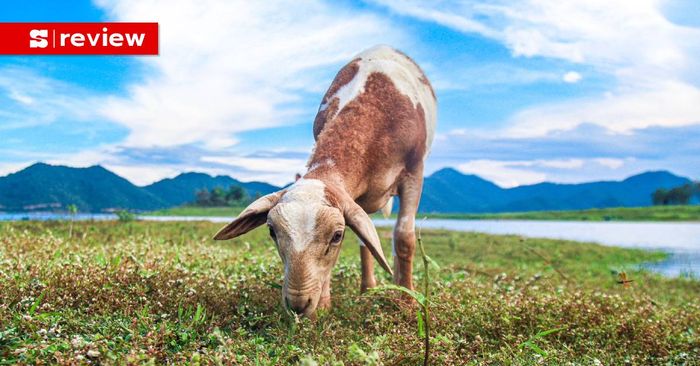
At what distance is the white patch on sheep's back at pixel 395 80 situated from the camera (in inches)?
312

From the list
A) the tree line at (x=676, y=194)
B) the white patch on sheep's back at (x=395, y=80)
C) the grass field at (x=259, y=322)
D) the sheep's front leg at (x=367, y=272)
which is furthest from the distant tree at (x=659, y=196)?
the sheep's front leg at (x=367, y=272)

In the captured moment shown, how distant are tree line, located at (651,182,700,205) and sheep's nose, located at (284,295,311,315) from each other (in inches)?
4952

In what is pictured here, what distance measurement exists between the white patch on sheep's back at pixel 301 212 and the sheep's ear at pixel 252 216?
0.87 feet

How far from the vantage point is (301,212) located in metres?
5.45

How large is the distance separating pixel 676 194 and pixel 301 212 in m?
127

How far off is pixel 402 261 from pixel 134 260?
3.77 meters

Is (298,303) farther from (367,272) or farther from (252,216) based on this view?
(367,272)

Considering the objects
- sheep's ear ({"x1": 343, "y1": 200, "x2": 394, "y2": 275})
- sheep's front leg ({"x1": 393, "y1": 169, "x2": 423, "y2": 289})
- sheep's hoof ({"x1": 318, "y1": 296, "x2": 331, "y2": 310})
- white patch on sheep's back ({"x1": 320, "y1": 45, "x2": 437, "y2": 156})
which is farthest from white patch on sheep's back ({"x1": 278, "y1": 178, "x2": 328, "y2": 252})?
sheep's front leg ({"x1": 393, "y1": 169, "x2": 423, "y2": 289})

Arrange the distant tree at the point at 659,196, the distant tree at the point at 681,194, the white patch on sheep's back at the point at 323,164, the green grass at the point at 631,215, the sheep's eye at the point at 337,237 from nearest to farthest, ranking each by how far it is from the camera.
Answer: the sheep's eye at the point at 337,237 → the white patch on sheep's back at the point at 323,164 → the green grass at the point at 631,215 → the distant tree at the point at 681,194 → the distant tree at the point at 659,196

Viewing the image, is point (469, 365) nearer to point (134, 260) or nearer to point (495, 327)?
point (495, 327)

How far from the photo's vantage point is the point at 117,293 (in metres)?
6.09

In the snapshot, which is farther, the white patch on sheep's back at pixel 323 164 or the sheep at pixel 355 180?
the white patch on sheep's back at pixel 323 164

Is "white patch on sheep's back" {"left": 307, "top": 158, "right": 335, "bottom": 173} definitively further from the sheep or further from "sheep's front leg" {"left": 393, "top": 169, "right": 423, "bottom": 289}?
"sheep's front leg" {"left": 393, "top": 169, "right": 423, "bottom": 289}

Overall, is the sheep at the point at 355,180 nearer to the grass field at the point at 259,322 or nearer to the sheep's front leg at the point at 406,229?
the sheep's front leg at the point at 406,229
